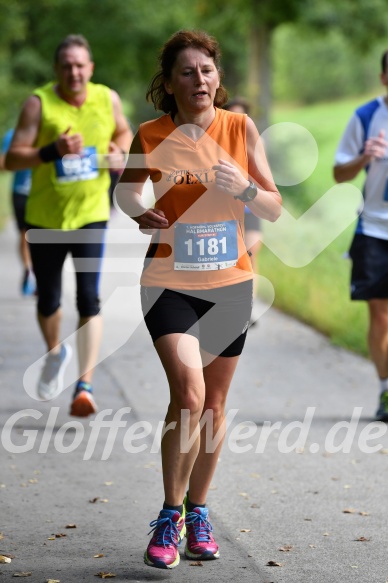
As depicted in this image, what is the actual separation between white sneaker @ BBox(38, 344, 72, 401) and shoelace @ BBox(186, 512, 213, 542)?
10.1 ft

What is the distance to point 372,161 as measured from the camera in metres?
7.56

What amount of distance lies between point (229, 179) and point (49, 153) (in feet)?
8.77

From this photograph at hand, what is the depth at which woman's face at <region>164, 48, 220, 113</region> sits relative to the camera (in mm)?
4625

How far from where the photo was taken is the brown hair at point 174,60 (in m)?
4.70

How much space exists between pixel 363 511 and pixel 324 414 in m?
2.21

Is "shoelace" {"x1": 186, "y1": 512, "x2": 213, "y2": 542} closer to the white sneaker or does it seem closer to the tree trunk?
the white sneaker

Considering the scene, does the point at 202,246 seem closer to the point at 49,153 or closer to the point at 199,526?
the point at 199,526

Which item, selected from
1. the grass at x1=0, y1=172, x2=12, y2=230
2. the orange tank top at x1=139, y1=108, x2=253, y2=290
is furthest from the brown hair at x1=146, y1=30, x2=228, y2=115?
the grass at x1=0, y1=172, x2=12, y2=230

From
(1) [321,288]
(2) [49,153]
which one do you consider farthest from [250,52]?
Answer: (2) [49,153]

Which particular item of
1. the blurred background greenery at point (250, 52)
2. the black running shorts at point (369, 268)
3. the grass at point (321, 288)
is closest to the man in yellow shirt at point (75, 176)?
the black running shorts at point (369, 268)

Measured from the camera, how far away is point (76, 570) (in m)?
4.60

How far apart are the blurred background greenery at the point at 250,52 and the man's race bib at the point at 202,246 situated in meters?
5.72

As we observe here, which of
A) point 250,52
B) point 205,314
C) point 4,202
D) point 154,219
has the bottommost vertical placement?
point 4,202

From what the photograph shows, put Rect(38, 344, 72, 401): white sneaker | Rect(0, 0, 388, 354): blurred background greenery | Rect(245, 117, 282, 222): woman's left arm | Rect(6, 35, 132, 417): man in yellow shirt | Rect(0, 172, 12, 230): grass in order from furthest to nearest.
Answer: Rect(0, 172, 12, 230): grass < Rect(0, 0, 388, 354): blurred background greenery < Rect(38, 344, 72, 401): white sneaker < Rect(6, 35, 132, 417): man in yellow shirt < Rect(245, 117, 282, 222): woman's left arm
